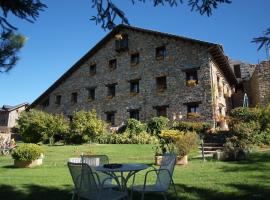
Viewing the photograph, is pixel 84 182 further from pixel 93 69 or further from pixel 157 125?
pixel 93 69

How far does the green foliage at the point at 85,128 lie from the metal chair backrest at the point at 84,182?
1571cm

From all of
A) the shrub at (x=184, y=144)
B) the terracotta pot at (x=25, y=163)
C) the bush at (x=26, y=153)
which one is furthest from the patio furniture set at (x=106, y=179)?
the terracotta pot at (x=25, y=163)

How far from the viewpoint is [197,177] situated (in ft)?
25.6

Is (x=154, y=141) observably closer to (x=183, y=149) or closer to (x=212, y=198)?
(x=183, y=149)

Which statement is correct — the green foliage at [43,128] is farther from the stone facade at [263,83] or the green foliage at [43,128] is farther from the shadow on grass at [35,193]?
the shadow on grass at [35,193]

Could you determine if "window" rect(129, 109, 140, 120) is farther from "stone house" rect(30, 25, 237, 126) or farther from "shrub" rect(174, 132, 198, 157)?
"shrub" rect(174, 132, 198, 157)

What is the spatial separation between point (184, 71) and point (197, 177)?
1440cm

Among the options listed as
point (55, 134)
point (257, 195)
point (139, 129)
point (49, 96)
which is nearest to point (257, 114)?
point (139, 129)

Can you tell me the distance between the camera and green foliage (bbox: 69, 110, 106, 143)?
66.0 ft

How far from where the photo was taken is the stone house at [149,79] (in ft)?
68.1

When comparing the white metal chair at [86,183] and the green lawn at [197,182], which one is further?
the green lawn at [197,182]

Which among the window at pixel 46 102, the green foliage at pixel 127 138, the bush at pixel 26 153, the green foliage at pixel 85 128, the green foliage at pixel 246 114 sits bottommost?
the bush at pixel 26 153

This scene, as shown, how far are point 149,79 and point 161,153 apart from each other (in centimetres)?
1251

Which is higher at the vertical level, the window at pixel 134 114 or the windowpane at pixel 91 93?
the windowpane at pixel 91 93
